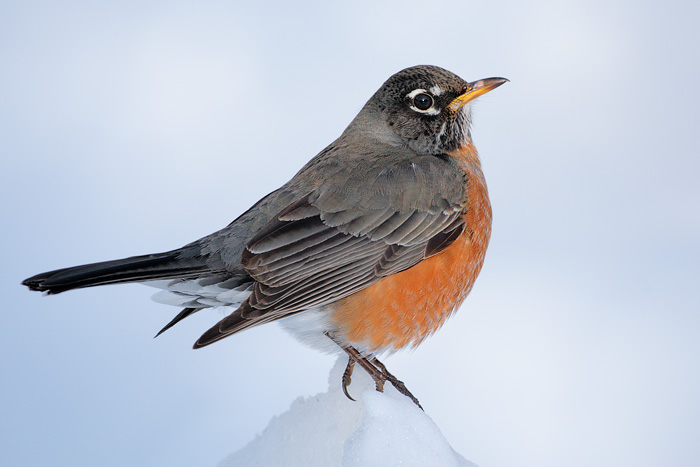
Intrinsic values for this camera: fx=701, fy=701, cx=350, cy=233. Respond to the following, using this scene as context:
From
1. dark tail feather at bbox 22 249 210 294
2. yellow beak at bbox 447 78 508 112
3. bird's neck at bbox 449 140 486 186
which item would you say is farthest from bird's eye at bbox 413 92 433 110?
dark tail feather at bbox 22 249 210 294

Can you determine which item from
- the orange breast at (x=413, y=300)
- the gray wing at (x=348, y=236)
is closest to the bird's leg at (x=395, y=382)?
the orange breast at (x=413, y=300)

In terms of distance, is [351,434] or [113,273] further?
[351,434]

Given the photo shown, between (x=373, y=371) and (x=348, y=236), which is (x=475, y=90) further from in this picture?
(x=373, y=371)

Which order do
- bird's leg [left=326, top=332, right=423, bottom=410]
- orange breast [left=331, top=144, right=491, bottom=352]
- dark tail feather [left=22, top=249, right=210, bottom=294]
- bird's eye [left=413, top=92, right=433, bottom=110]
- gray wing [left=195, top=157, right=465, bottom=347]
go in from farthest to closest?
bird's eye [left=413, top=92, right=433, bottom=110] → bird's leg [left=326, top=332, right=423, bottom=410] → orange breast [left=331, top=144, right=491, bottom=352] → gray wing [left=195, top=157, right=465, bottom=347] → dark tail feather [left=22, top=249, right=210, bottom=294]

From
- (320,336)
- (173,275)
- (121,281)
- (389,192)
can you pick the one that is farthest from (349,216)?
(121,281)

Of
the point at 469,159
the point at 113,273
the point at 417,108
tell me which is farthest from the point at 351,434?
the point at 417,108

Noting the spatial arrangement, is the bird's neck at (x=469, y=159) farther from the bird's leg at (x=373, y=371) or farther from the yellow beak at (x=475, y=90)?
the bird's leg at (x=373, y=371)

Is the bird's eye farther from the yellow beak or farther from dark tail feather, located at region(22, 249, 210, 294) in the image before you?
dark tail feather, located at region(22, 249, 210, 294)

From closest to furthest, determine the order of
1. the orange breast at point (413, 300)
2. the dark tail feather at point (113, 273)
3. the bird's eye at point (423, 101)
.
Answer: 1. the dark tail feather at point (113, 273)
2. the orange breast at point (413, 300)
3. the bird's eye at point (423, 101)
